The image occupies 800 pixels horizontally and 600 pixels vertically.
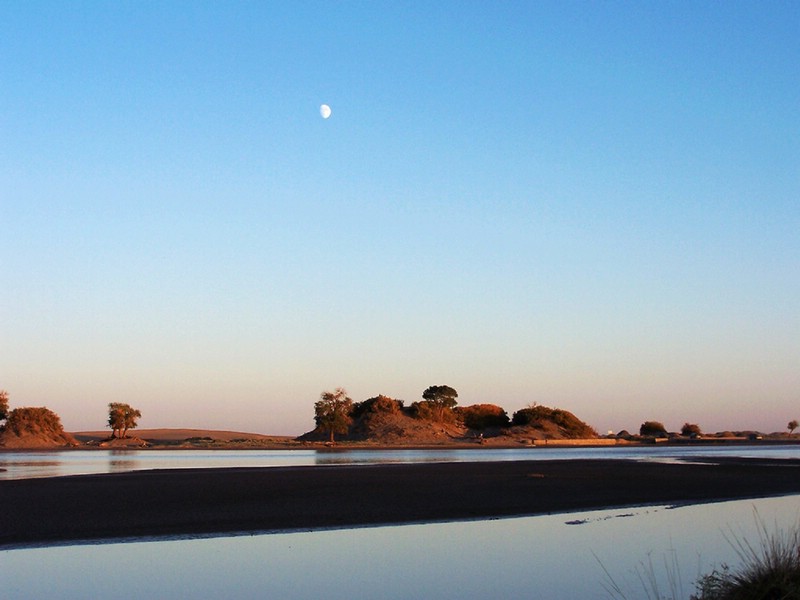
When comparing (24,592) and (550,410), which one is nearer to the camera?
(24,592)

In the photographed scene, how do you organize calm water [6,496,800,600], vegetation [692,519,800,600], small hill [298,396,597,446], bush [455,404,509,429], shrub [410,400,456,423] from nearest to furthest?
vegetation [692,519,800,600] → calm water [6,496,800,600] → small hill [298,396,597,446] → shrub [410,400,456,423] → bush [455,404,509,429]

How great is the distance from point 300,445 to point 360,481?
78.6 meters

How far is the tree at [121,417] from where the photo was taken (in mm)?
119625

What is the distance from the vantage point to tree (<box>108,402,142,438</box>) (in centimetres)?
11962

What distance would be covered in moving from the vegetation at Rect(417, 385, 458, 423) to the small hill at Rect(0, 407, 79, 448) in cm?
4933

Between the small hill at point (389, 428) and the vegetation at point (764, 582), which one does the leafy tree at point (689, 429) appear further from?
the vegetation at point (764, 582)

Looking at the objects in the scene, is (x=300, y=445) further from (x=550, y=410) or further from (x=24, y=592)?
(x=24, y=592)

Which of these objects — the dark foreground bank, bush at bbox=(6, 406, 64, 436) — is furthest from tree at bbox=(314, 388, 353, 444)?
the dark foreground bank

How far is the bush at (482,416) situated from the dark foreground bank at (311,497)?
10358 cm

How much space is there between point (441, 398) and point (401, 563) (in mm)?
120467

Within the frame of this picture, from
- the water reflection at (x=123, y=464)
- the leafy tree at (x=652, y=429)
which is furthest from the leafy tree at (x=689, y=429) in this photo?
the water reflection at (x=123, y=464)

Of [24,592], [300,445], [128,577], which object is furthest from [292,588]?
[300,445]

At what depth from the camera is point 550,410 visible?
142m

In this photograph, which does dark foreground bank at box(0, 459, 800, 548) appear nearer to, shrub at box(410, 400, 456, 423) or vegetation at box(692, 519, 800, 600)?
vegetation at box(692, 519, 800, 600)
